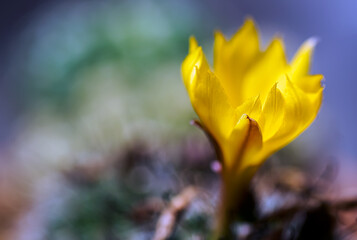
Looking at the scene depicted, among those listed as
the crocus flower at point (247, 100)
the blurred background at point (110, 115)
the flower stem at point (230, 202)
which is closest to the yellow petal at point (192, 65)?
the crocus flower at point (247, 100)

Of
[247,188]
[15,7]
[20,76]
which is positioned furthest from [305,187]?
[15,7]

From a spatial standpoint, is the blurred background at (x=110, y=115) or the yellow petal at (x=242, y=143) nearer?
the yellow petal at (x=242, y=143)

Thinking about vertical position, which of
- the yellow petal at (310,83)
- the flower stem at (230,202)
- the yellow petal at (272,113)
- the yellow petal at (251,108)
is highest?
the yellow petal at (310,83)

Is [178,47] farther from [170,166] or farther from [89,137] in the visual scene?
[170,166]

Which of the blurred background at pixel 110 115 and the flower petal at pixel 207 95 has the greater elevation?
the blurred background at pixel 110 115

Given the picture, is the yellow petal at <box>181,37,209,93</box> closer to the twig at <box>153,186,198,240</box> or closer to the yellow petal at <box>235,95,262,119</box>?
the yellow petal at <box>235,95,262,119</box>

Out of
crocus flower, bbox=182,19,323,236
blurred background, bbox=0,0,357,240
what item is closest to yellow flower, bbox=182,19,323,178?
crocus flower, bbox=182,19,323,236

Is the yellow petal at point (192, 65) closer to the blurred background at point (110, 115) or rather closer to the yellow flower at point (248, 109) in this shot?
the yellow flower at point (248, 109)

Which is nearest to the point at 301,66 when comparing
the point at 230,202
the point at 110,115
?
the point at 230,202
